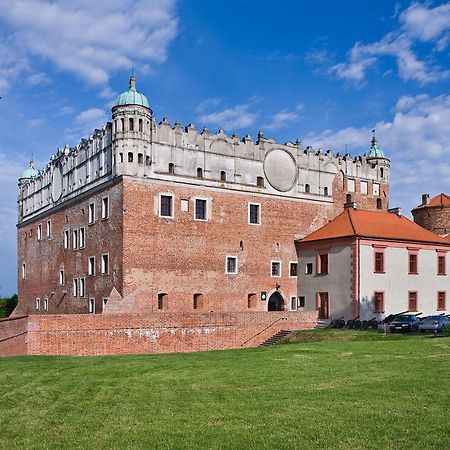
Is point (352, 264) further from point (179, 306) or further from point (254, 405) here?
point (254, 405)

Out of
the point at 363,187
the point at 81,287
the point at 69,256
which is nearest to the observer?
the point at 81,287

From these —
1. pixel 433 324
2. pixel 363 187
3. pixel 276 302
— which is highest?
pixel 363 187

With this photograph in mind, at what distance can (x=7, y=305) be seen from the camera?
56.7 m

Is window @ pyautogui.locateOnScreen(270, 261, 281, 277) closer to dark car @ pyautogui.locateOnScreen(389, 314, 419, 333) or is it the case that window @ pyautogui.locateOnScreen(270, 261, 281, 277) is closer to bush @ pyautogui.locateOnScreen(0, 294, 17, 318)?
dark car @ pyautogui.locateOnScreen(389, 314, 419, 333)

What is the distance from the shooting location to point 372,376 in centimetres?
1485

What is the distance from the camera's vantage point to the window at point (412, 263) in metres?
37.7

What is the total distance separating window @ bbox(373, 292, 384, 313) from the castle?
5.08 meters

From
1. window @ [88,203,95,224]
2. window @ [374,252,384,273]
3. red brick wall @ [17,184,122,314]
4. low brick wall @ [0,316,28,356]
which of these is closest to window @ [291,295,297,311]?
window @ [374,252,384,273]

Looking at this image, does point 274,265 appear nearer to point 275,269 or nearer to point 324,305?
point 275,269

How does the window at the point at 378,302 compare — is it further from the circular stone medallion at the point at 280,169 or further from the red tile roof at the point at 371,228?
the circular stone medallion at the point at 280,169

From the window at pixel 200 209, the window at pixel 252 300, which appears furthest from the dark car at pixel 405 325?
the window at pixel 200 209

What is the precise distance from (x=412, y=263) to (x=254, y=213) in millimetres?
10604

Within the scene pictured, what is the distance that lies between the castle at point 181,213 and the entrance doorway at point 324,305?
6.11 ft

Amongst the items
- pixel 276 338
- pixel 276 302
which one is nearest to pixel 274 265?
pixel 276 302
